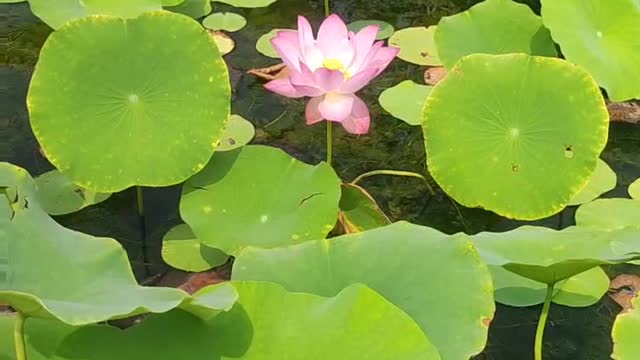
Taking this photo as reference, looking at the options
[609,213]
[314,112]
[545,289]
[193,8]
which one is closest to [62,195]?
[314,112]

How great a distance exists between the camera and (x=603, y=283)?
1.47 metres

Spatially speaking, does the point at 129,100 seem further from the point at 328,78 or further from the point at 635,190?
the point at 635,190

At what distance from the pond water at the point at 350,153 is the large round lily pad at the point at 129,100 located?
142 mm

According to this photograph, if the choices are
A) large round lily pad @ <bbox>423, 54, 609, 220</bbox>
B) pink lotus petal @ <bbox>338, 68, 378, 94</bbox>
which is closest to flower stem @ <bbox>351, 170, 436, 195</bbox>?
large round lily pad @ <bbox>423, 54, 609, 220</bbox>

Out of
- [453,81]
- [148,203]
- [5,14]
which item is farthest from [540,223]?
[5,14]

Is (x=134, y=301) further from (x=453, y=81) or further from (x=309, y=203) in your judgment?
(x=453, y=81)

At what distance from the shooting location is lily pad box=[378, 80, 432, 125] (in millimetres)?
1786

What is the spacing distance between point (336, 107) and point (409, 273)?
15.0 inches

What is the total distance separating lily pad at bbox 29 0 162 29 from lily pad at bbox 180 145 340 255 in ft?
1.77

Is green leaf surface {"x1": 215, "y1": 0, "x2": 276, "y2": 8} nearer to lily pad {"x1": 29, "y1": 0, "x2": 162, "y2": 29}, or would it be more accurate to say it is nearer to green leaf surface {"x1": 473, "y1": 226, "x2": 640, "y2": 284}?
lily pad {"x1": 29, "y1": 0, "x2": 162, "y2": 29}

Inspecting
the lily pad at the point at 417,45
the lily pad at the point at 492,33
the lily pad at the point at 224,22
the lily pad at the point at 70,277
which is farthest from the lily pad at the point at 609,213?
the lily pad at the point at 224,22

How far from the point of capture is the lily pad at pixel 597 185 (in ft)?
5.40

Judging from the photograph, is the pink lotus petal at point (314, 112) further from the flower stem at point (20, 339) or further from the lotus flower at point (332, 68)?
the flower stem at point (20, 339)

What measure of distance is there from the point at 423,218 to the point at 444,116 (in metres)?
0.20
